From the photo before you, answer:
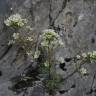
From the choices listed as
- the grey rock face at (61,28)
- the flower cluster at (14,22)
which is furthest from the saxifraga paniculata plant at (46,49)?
the grey rock face at (61,28)

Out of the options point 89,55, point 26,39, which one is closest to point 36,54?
point 26,39

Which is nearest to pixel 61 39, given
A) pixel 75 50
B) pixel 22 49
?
pixel 75 50

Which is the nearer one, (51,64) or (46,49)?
(51,64)

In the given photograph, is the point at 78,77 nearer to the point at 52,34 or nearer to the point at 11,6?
the point at 52,34

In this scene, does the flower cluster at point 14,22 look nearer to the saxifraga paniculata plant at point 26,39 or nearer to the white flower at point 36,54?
A: the saxifraga paniculata plant at point 26,39

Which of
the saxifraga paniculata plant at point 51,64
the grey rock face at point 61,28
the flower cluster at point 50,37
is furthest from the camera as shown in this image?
the grey rock face at point 61,28

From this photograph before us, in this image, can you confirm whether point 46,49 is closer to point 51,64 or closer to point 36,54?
point 36,54

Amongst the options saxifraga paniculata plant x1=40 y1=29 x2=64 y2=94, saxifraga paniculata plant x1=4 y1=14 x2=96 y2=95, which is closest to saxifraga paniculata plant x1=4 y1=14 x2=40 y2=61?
saxifraga paniculata plant x1=4 y1=14 x2=96 y2=95
